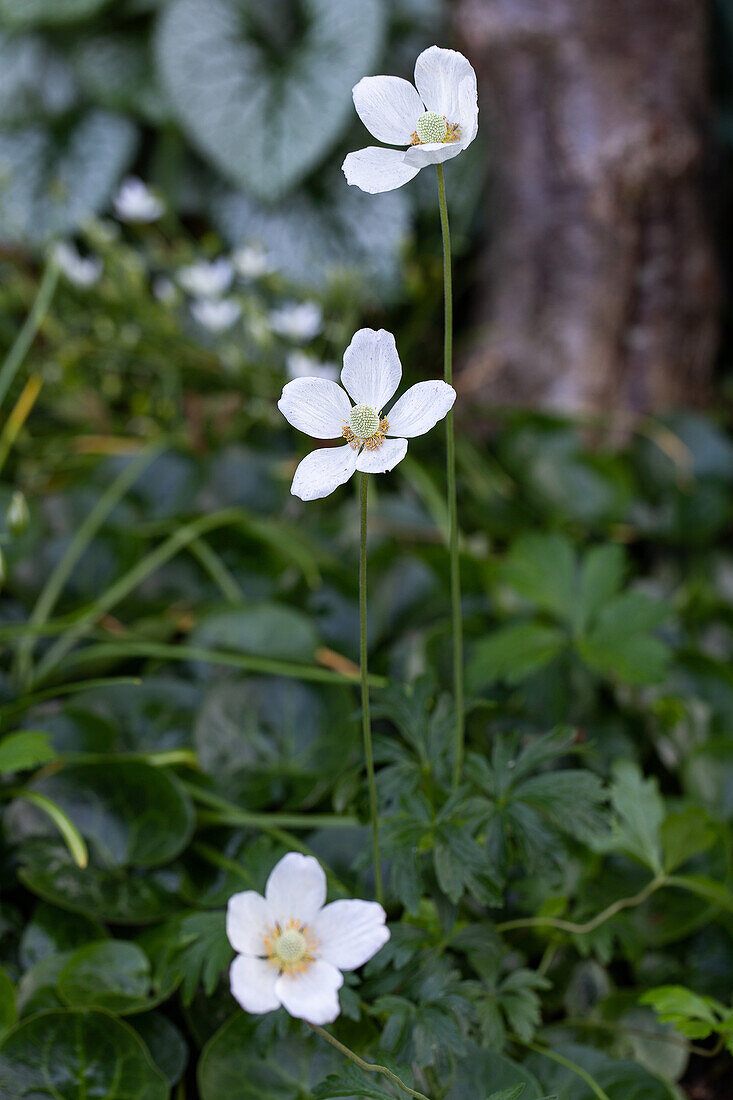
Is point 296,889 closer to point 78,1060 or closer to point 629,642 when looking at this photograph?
point 78,1060

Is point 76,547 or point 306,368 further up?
point 306,368

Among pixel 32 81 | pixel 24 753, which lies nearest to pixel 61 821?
pixel 24 753

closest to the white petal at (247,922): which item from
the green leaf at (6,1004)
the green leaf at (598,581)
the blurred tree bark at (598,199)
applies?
the green leaf at (6,1004)

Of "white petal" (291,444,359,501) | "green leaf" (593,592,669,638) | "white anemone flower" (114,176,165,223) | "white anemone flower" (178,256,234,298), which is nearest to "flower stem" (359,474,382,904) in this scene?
"white petal" (291,444,359,501)

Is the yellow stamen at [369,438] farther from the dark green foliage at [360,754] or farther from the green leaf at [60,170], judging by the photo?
the green leaf at [60,170]

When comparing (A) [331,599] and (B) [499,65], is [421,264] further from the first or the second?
(A) [331,599]
